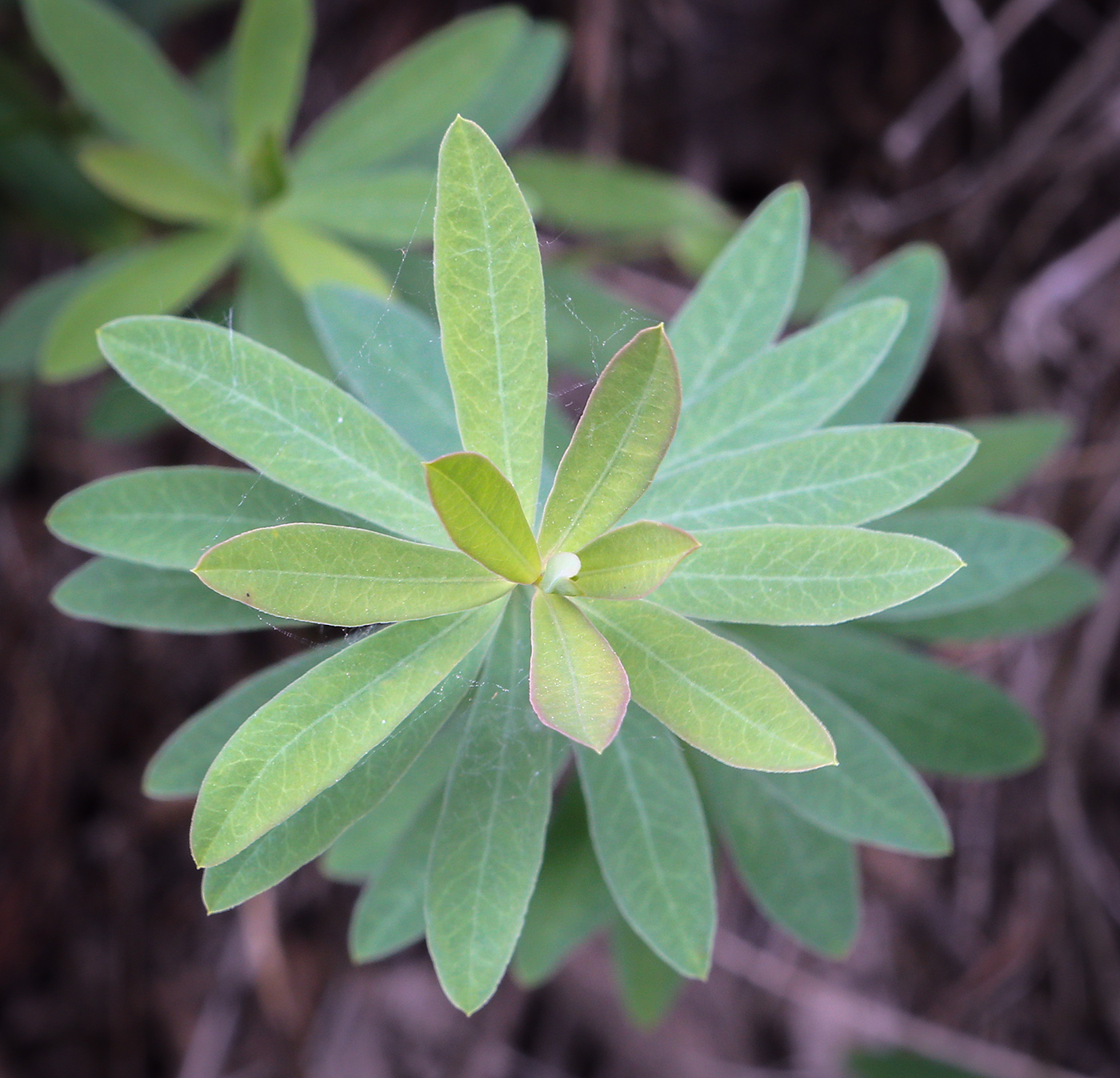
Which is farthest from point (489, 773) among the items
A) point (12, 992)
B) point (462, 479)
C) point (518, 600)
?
point (12, 992)

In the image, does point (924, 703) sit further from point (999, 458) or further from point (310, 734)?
point (310, 734)

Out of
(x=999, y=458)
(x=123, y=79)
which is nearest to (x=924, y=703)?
(x=999, y=458)

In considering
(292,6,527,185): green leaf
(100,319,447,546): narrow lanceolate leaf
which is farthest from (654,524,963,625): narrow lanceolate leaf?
(292,6,527,185): green leaf

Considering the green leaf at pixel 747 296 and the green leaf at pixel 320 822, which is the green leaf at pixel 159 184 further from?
the green leaf at pixel 320 822

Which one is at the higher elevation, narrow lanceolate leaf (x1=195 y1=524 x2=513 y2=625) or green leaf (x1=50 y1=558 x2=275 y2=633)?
narrow lanceolate leaf (x1=195 y1=524 x2=513 y2=625)

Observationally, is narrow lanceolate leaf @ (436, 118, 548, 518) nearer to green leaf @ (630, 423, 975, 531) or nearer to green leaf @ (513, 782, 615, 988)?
green leaf @ (630, 423, 975, 531)
